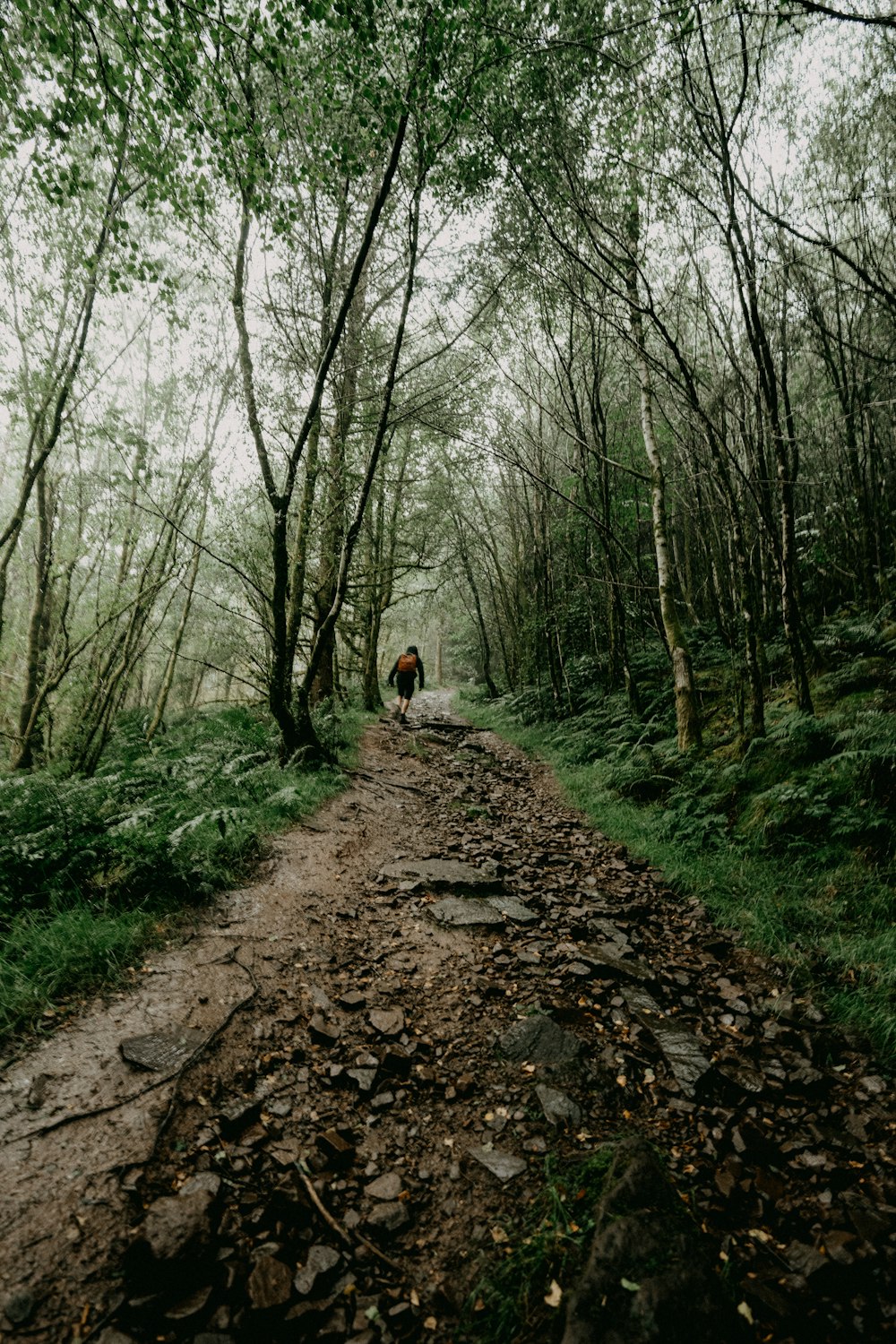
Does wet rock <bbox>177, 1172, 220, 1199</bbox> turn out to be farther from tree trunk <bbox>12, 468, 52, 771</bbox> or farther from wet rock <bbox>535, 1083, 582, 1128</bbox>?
tree trunk <bbox>12, 468, 52, 771</bbox>

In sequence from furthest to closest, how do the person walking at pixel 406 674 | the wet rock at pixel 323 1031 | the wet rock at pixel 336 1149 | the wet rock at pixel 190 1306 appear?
the person walking at pixel 406 674
the wet rock at pixel 323 1031
the wet rock at pixel 336 1149
the wet rock at pixel 190 1306

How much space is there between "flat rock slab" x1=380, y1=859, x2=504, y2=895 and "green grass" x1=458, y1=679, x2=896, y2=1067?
5.81 ft

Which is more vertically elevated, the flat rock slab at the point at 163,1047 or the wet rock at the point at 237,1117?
the flat rock slab at the point at 163,1047

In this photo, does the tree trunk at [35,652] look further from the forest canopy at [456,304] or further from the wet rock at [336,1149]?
the wet rock at [336,1149]

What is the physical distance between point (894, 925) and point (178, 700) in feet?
102

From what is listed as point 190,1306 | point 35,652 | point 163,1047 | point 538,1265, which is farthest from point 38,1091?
point 35,652

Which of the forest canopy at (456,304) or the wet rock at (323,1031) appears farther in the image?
the forest canopy at (456,304)

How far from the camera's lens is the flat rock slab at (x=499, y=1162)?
243 cm

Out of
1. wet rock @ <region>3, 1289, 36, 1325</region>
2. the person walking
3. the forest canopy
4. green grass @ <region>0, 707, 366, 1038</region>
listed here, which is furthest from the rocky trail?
the person walking

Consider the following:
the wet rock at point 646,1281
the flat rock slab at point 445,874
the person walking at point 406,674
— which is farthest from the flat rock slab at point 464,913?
the person walking at point 406,674

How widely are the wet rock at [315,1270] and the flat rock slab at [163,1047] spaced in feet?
3.44

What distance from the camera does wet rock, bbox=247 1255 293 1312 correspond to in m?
1.91

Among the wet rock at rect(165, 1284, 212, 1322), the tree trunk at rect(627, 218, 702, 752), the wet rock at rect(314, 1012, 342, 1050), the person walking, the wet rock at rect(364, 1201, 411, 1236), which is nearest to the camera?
the wet rock at rect(165, 1284, 212, 1322)

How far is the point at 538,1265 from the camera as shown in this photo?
201 cm
